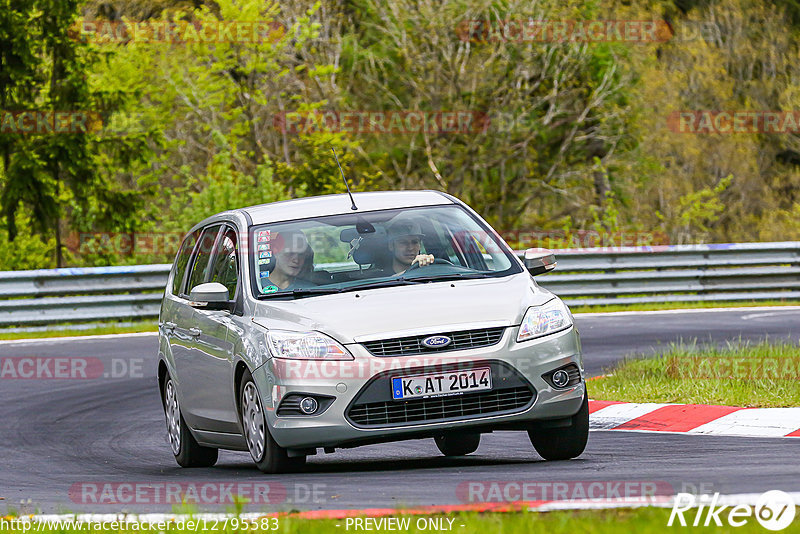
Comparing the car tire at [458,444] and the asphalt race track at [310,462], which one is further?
the car tire at [458,444]

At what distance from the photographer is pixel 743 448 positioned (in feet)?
27.6

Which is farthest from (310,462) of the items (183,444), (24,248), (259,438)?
(24,248)

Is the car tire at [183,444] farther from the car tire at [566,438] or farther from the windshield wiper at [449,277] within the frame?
the car tire at [566,438]

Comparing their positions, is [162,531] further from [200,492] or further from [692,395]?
[692,395]

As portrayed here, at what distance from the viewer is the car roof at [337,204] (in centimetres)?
923

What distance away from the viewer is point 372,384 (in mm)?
7711

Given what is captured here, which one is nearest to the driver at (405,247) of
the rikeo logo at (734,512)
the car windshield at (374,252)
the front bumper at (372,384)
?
the car windshield at (374,252)

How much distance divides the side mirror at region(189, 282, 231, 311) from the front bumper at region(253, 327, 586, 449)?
0.87 m

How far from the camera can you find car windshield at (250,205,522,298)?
28.2 ft

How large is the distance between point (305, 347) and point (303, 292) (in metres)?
0.68

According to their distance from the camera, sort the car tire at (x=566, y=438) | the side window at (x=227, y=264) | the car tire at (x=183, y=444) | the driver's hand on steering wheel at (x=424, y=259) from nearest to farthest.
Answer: the car tire at (x=566, y=438), the driver's hand on steering wheel at (x=424, y=259), the side window at (x=227, y=264), the car tire at (x=183, y=444)

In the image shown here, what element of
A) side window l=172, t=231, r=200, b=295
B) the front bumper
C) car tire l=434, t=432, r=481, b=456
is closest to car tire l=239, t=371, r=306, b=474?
the front bumper

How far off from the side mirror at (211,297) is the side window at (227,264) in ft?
0.37

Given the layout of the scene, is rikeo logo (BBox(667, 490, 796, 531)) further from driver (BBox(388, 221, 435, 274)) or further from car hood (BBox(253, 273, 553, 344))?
driver (BBox(388, 221, 435, 274))
